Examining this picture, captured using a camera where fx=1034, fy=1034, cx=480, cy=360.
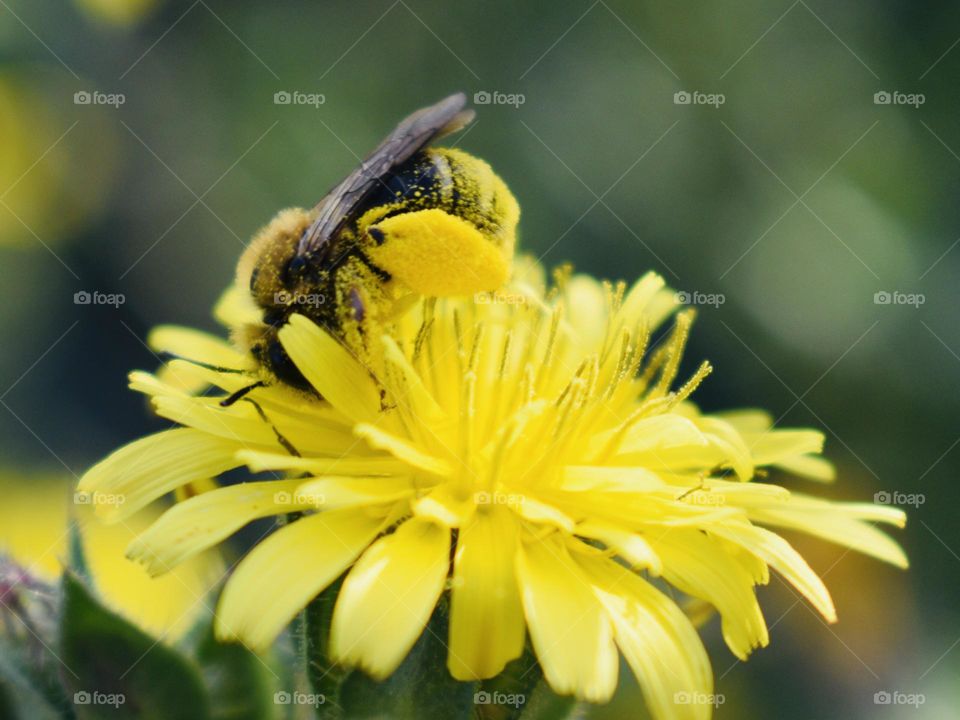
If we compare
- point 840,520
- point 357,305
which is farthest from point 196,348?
point 840,520

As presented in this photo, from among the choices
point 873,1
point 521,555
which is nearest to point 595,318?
point 521,555

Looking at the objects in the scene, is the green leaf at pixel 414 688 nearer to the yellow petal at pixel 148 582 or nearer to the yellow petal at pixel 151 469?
the yellow petal at pixel 151 469

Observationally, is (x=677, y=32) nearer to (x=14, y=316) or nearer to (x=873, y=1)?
(x=873, y=1)

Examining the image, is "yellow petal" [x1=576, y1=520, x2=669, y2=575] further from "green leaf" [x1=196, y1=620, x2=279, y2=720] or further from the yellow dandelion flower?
"green leaf" [x1=196, y1=620, x2=279, y2=720]

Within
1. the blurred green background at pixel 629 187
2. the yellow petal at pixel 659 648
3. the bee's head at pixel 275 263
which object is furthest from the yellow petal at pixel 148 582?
the yellow petal at pixel 659 648

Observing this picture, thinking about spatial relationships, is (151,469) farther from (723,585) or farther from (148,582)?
(148,582)

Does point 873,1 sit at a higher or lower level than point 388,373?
higher
